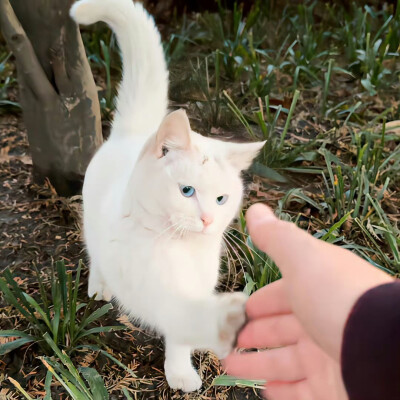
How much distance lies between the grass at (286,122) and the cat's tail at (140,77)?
0.40m

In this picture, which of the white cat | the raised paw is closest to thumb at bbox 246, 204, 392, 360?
the white cat

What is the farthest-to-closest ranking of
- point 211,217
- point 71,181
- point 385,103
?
1. point 385,103
2. point 71,181
3. point 211,217

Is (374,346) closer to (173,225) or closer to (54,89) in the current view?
(173,225)

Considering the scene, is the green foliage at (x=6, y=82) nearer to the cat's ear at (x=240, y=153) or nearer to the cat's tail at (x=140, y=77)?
the cat's tail at (x=140, y=77)

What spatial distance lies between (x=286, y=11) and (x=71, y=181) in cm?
186

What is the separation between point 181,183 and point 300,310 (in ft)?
1.00

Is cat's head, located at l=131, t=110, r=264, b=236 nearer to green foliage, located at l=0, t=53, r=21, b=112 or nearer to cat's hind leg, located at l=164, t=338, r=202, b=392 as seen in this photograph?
cat's hind leg, located at l=164, t=338, r=202, b=392

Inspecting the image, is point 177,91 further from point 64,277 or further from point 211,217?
point 211,217

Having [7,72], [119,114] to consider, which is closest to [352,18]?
[7,72]

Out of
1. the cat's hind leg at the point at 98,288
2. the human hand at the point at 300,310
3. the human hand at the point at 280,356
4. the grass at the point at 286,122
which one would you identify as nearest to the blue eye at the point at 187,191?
the human hand at the point at 300,310

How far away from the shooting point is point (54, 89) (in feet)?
5.54

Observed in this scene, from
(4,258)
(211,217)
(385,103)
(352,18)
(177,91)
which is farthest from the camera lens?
(352,18)

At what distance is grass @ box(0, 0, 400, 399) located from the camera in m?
1.39

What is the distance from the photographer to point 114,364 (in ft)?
4.58
